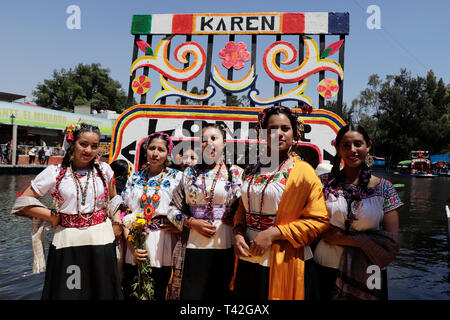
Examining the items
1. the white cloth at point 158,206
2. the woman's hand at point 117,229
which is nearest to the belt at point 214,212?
the white cloth at point 158,206

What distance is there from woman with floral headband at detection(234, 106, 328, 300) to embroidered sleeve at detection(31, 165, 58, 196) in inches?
53.9

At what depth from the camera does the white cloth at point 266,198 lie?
2.02 metres

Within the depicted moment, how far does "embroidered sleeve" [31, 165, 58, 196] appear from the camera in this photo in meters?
2.30

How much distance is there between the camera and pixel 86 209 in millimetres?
2348

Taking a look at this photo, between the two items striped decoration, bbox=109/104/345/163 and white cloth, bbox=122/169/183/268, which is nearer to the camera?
white cloth, bbox=122/169/183/268

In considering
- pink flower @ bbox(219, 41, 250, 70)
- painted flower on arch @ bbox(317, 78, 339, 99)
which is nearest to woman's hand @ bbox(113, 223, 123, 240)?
pink flower @ bbox(219, 41, 250, 70)

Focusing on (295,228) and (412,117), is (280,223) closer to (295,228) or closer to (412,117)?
(295,228)

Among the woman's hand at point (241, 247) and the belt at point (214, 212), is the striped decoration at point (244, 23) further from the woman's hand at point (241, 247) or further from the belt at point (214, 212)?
the woman's hand at point (241, 247)

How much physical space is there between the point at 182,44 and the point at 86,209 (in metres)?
3.56

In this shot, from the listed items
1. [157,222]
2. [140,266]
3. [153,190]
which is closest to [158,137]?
[153,190]

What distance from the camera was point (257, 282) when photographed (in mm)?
2045

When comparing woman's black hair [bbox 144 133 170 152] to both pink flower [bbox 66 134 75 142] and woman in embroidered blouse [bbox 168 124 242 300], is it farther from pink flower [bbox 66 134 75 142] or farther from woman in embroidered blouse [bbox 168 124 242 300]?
pink flower [bbox 66 134 75 142]
